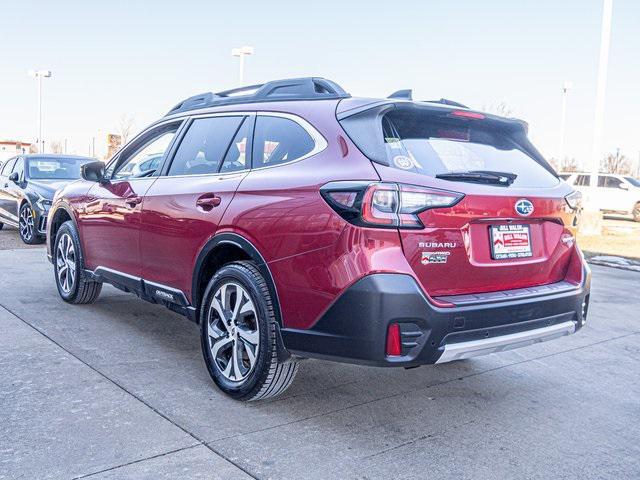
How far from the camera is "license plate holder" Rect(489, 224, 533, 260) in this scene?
3.29m

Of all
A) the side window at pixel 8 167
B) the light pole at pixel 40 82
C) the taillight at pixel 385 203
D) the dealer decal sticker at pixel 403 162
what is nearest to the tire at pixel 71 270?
the taillight at pixel 385 203

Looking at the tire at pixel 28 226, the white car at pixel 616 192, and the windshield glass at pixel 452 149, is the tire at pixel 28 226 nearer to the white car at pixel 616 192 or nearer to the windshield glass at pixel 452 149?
the windshield glass at pixel 452 149

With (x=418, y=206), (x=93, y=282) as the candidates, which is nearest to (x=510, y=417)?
(x=418, y=206)

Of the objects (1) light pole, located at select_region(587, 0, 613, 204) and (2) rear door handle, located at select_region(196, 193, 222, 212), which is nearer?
(2) rear door handle, located at select_region(196, 193, 222, 212)

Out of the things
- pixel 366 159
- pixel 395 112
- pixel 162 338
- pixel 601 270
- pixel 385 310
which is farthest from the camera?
pixel 601 270

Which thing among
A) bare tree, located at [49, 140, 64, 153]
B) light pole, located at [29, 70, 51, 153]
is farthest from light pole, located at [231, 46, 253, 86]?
bare tree, located at [49, 140, 64, 153]

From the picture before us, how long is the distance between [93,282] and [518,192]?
3.94 meters

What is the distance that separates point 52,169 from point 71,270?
6.09m

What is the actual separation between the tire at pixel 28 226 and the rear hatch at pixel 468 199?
27.5 feet

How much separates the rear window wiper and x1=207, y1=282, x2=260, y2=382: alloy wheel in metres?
1.25

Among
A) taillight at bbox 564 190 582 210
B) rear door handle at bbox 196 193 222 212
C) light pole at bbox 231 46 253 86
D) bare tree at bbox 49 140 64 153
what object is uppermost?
light pole at bbox 231 46 253 86

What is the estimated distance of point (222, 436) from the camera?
3.18 meters

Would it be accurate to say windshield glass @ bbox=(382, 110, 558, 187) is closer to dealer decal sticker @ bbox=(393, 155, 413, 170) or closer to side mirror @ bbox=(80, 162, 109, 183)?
dealer decal sticker @ bbox=(393, 155, 413, 170)

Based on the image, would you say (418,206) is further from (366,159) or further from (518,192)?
(518,192)
